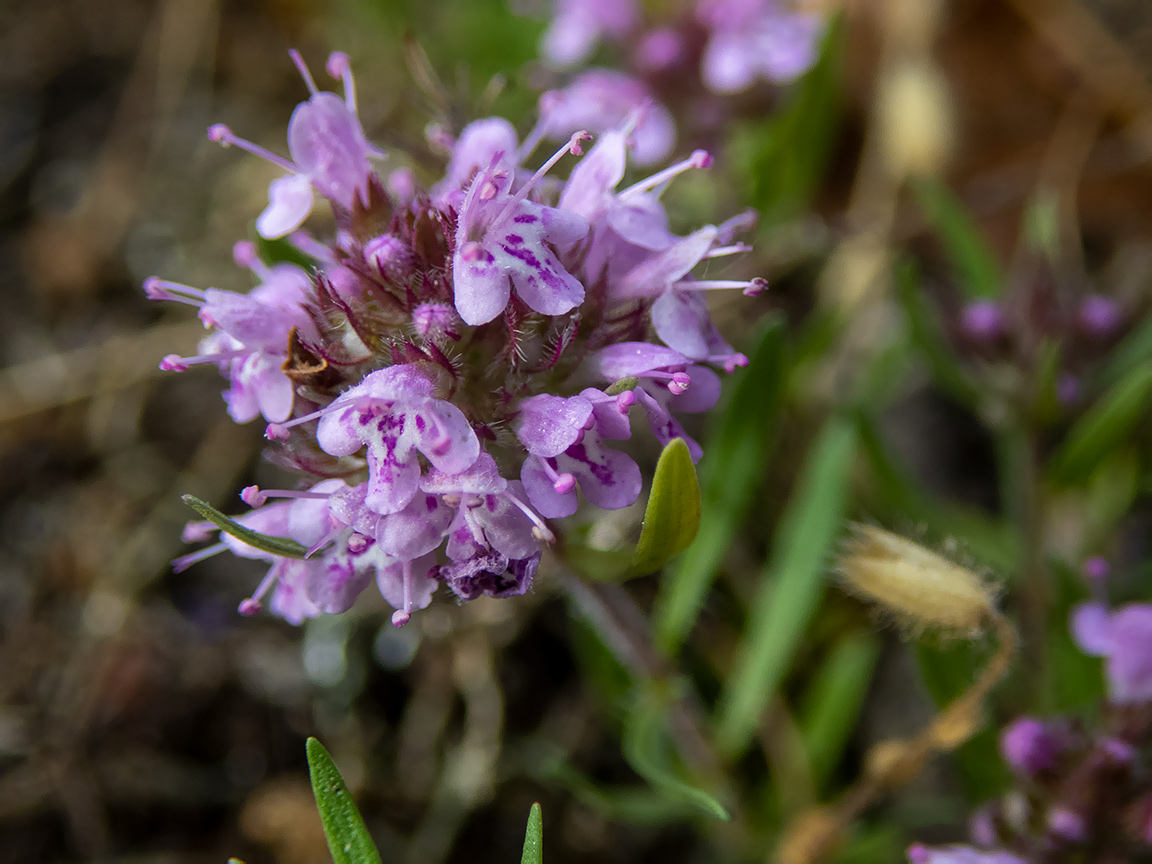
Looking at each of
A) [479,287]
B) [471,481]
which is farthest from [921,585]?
[479,287]

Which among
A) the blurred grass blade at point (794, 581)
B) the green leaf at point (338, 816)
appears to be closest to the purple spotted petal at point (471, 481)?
the green leaf at point (338, 816)

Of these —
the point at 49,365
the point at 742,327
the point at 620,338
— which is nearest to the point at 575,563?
the point at 620,338

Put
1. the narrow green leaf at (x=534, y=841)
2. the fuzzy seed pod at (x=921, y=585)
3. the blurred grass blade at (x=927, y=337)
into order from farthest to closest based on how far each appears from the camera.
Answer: the blurred grass blade at (x=927, y=337) → the fuzzy seed pod at (x=921, y=585) → the narrow green leaf at (x=534, y=841)

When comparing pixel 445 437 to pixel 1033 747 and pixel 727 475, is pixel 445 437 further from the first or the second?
pixel 1033 747

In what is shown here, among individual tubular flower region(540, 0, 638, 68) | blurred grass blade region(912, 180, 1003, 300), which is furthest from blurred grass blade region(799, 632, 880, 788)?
individual tubular flower region(540, 0, 638, 68)

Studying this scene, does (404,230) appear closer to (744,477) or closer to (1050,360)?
(744,477)

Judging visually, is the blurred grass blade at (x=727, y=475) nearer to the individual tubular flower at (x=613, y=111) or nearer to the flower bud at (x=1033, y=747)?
the flower bud at (x=1033, y=747)

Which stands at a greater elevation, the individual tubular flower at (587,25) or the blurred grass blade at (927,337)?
the individual tubular flower at (587,25)
